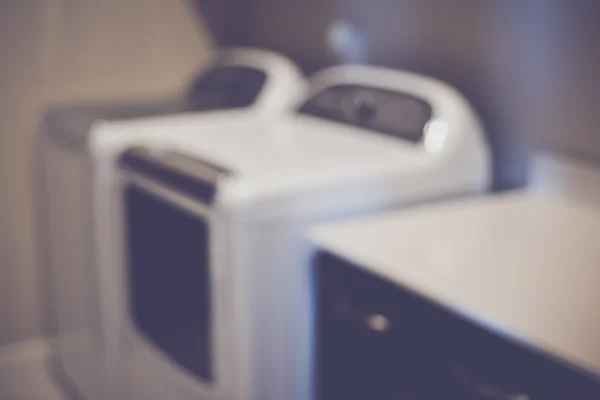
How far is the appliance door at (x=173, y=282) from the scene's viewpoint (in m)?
1.46

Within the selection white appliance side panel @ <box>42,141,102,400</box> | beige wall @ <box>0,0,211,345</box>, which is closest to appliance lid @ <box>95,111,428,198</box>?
white appliance side panel @ <box>42,141,102,400</box>

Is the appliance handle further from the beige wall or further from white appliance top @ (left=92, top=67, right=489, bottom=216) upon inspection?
the beige wall

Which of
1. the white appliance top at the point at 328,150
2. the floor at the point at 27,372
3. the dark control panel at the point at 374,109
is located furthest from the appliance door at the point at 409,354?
the floor at the point at 27,372

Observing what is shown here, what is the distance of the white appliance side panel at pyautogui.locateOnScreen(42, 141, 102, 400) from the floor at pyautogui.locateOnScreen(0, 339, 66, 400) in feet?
0.63

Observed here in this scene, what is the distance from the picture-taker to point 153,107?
7.13ft

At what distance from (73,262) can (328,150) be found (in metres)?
0.84

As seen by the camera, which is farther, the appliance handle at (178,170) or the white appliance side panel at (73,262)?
the white appliance side panel at (73,262)

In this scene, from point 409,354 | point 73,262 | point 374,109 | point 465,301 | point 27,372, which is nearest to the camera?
point 465,301

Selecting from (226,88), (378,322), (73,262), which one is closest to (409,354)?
(378,322)

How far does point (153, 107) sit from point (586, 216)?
1.23m

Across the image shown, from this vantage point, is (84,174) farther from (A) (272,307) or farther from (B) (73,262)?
(A) (272,307)

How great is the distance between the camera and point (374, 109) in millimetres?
1844

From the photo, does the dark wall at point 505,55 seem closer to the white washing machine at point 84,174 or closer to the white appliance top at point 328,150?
the white appliance top at point 328,150

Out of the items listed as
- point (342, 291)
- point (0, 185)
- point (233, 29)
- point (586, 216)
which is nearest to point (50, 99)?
point (0, 185)
